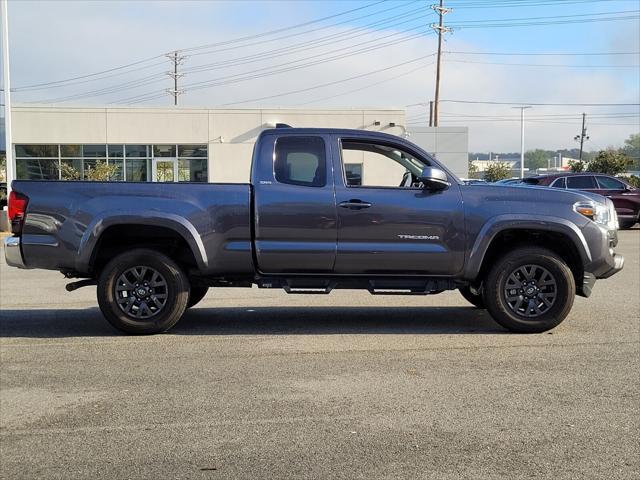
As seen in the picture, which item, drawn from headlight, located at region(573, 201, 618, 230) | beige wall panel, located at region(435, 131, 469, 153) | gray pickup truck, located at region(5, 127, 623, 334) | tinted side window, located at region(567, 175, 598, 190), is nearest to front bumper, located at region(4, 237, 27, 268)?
gray pickup truck, located at region(5, 127, 623, 334)

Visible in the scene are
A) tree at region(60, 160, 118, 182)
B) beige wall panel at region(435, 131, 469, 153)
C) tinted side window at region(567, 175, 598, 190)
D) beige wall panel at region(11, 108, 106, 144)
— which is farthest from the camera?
beige wall panel at region(435, 131, 469, 153)

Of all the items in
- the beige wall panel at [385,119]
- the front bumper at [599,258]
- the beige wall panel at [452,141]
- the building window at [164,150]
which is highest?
the beige wall panel at [385,119]

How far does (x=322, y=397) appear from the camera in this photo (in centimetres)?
502

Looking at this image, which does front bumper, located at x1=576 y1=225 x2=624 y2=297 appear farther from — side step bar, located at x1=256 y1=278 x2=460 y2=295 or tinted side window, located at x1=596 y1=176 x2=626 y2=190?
tinted side window, located at x1=596 y1=176 x2=626 y2=190

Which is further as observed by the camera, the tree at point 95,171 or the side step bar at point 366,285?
the tree at point 95,171

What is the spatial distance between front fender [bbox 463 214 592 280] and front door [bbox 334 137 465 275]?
0.51 feet

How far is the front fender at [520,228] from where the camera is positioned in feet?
22.4

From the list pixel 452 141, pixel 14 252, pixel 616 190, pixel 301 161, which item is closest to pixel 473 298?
pixel 301 161

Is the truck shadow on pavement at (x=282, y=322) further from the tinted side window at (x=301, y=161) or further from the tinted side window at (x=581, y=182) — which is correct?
the tinted side window at (x=581, y=182)

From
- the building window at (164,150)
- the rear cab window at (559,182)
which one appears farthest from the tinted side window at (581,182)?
the building window at (164,150)

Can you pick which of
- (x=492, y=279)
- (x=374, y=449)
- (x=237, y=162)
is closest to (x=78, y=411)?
(x=374, y=449)

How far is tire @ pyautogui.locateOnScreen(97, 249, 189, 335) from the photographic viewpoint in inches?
272

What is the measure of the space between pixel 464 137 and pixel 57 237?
35091mm

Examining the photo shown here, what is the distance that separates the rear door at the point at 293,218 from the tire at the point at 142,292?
95 cm
